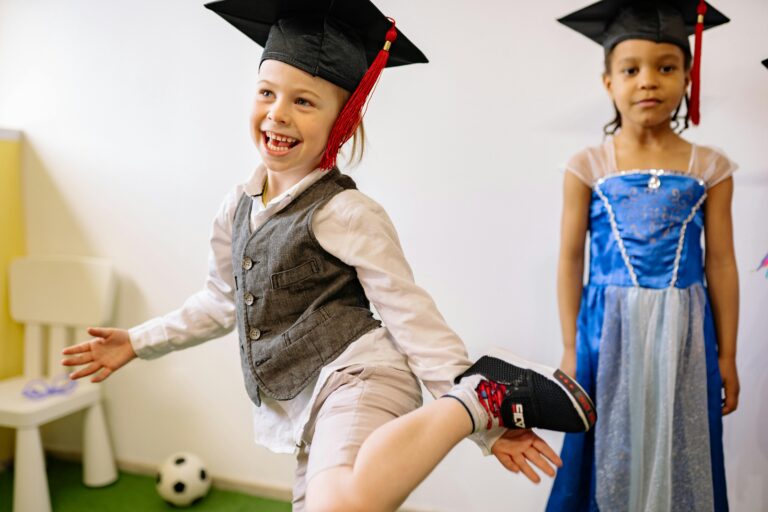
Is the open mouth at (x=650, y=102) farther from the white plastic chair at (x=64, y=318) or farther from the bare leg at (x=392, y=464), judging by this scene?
the white plastic chair at (x=64, y=318)

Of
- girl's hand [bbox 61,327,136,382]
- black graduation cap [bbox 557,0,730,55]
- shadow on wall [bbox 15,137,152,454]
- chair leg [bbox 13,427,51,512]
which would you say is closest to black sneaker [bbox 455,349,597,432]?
girl's hand [bbox 61,327,136,382]

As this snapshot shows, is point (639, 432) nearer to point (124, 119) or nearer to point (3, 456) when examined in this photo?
point (124, 119)

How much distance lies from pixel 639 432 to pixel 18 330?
2.21m

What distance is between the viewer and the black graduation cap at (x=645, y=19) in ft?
4.51

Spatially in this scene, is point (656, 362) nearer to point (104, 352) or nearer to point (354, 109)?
point (354, 109)

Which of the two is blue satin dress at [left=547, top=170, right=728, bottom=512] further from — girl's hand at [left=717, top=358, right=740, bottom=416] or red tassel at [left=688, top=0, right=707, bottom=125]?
red tassel at [left=688, top=0, right=707, bottom=125]

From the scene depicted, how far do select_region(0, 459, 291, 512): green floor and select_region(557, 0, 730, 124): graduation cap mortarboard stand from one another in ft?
5.81

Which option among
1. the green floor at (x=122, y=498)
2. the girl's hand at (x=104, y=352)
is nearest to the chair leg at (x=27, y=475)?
the green floor at (x=122, y=498)

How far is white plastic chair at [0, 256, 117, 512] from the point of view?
89.0 inches

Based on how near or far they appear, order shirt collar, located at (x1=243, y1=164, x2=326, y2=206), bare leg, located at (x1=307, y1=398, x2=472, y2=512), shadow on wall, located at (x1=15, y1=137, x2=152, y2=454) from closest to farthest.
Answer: bare leg, located at (x1=307, y1=398, x2=472, y2=512)
shirt collar, located at (x1=243, y1=164, x2=326, y2=206)
shadow on wall, located at (x1=15, y1=137, x2=152, y2=454)

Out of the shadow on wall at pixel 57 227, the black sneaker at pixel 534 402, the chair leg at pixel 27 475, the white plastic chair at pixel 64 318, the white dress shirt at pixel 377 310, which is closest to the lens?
the black sneaker at pixel 534 402

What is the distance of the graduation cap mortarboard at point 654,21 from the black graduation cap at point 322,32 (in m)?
0.55

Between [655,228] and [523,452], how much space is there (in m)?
0.73

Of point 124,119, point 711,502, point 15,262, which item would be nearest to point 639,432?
point 711,502
